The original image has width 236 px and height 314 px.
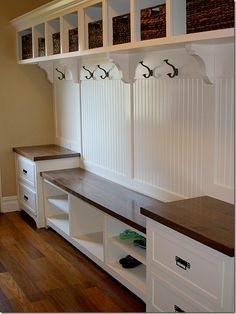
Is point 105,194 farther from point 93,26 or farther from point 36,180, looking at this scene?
point 93,26

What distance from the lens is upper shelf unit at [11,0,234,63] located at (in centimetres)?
210

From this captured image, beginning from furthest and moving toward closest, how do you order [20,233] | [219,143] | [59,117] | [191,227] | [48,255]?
1. [59,117]
2. [20,233]
3. [48,255]
4. [219,143]
5. [191,227]

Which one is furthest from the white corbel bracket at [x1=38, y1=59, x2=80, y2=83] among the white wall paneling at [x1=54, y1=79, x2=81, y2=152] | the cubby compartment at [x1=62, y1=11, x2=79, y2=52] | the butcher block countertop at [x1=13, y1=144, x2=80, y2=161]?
the butcher block countertop at [x1=13, y1=144, x2=80, y2=161]

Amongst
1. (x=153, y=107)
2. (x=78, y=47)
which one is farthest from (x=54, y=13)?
(x=153, y=107)

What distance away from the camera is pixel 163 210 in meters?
2.30

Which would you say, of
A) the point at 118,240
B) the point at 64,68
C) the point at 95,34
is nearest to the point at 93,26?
the point at 95,34

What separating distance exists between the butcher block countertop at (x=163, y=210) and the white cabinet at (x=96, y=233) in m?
0.08

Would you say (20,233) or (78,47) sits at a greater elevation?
(78,47)

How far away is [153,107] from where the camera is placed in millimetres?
3059

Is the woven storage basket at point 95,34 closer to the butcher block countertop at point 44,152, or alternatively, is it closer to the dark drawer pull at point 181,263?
the butcher block countertop at point 44,152

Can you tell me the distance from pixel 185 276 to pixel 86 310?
0.85m

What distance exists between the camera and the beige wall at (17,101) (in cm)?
454

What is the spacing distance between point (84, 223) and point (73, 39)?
1.45m

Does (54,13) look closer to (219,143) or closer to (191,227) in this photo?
(219,143)
